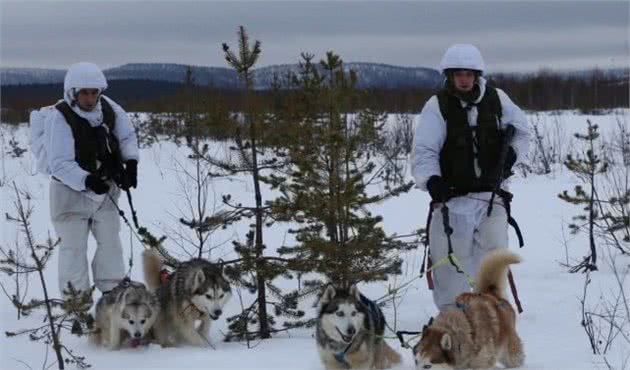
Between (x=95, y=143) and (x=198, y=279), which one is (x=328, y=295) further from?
(x=95, y=143)

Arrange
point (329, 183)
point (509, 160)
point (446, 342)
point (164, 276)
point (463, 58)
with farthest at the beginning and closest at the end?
point (164, 276), point (329, 183), point (509, 160), point (463, 58), point (446, 342)

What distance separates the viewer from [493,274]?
554 cm

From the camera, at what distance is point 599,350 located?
19.4 ft

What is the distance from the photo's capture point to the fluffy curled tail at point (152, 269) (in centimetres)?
730

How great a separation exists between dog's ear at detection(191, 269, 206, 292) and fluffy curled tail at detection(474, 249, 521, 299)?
2394 millimetres

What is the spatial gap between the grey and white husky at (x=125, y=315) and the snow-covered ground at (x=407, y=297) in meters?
0.13

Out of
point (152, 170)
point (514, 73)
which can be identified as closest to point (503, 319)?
point (152, 170)

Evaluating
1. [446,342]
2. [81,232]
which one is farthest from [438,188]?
[81,232]

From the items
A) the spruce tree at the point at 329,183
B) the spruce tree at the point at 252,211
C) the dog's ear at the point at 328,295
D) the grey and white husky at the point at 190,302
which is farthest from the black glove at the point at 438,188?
the grey and white husky at the point at 190,302

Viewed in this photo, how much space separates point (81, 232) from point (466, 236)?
137 inches

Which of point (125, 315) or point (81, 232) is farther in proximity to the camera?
point (81, 232)

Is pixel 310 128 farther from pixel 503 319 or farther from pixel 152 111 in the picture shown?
pixel 152 111

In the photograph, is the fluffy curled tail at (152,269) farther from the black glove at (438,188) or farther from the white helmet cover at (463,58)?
the white helmet cover at (463,58)

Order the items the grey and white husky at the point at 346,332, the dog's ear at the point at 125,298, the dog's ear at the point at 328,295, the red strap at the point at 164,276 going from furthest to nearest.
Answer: the red strap at the point at 164,276 < the dog's ear at the point at 125,298 < the dog's ear at the point at 328,295 < the grey and white husky at the point at 346,332
